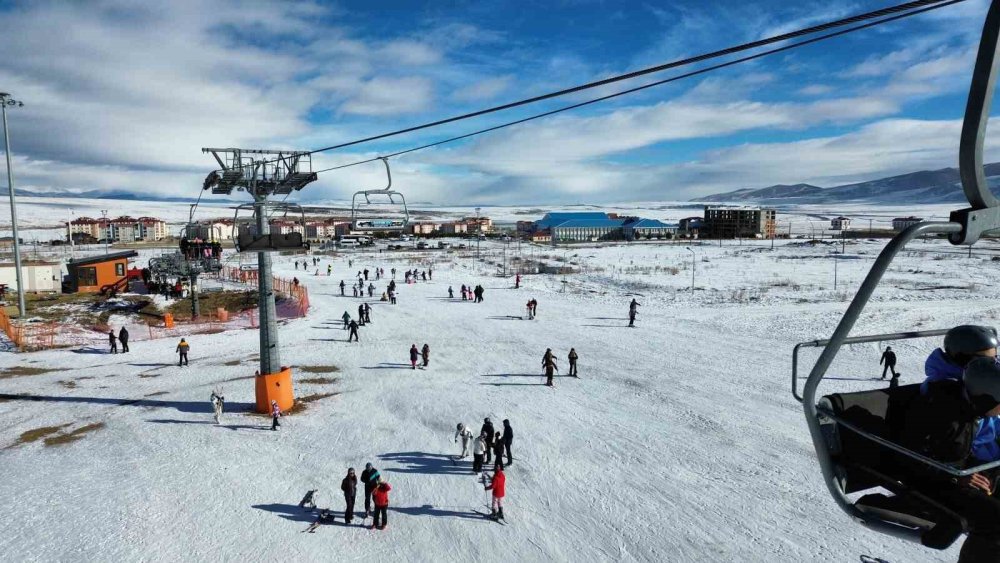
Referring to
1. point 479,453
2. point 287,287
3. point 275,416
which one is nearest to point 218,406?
Answer: point 275,416

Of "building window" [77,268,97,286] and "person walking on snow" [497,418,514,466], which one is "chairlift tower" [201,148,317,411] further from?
"building window" [77,268,97,286]

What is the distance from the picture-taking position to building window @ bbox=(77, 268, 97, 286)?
1396 inches

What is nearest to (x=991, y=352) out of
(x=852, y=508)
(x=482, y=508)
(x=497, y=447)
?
(x=852, y=508)

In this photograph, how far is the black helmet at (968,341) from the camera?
9.45ft

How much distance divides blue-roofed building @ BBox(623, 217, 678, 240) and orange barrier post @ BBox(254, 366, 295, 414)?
107 meters

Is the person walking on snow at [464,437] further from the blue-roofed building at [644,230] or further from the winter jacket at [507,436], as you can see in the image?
the blue-roofed building at [644,230]

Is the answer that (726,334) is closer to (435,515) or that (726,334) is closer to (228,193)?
(435,515)

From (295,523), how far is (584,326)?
18344mm

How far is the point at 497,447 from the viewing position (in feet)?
35.6

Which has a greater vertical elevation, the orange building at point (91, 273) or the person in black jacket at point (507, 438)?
the orange building at point (91, 273)

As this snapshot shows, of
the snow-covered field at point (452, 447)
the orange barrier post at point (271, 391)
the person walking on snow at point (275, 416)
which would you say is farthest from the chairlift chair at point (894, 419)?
the orange barrier post at point (271, 391)

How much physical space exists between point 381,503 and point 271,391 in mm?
7092

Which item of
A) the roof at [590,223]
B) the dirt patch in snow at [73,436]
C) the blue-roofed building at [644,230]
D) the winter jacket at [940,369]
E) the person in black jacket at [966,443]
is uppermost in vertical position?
the roof at [590,223]

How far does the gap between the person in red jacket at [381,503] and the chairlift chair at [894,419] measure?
7461mm
